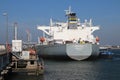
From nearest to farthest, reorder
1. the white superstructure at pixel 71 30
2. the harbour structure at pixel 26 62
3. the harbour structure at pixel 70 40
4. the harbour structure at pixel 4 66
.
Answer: the harbour structure at pixel 4 66, the harbour structure at pixel 26 62, the harbour structure at pixel 70 40, the white superstructure at pixel 71 30

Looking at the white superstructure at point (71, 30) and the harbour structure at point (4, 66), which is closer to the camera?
the harbour structure at point (4, 66)

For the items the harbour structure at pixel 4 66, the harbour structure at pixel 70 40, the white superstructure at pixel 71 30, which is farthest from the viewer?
the white superstructure at pixel 71 30

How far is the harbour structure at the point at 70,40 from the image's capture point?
70.9 metres

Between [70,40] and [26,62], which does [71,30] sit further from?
[26,62]

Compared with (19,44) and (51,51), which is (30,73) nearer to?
(19,44)

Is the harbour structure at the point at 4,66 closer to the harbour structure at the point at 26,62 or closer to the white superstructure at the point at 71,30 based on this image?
the harbour structure at the point at 26,62

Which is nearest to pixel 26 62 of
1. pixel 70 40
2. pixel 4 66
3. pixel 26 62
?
pixel 26 62

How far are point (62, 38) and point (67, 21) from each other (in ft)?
22.3

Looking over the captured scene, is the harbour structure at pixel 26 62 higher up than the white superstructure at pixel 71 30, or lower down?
lower down

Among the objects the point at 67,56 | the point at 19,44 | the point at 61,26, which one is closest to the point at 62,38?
the point at 61,26

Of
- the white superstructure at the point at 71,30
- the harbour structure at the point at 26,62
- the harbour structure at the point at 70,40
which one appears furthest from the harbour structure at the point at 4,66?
the white superstructure at the point at 71,30

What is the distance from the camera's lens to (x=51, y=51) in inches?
3036

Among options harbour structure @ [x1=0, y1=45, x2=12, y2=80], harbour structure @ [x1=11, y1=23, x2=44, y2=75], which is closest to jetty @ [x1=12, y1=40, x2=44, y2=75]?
harbour structure @ [x1=11, y1=23, x2=44, y2=75]

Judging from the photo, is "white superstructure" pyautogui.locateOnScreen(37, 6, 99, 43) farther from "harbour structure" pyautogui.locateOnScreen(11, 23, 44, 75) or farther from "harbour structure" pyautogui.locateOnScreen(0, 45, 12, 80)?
"harbour structure" pyautogui.locateOnScreen(0, 45, 12, 80)
